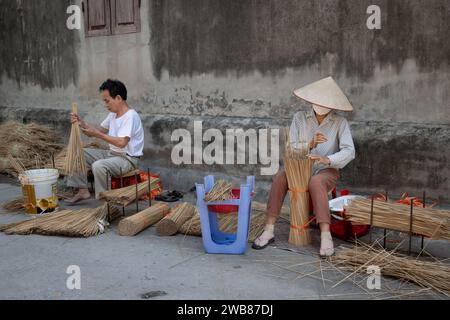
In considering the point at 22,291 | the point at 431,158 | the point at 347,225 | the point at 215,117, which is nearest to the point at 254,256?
the point at 347,225

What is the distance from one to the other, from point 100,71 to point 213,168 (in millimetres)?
2231

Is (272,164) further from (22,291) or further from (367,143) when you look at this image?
(22,291)

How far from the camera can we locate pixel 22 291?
298 cm

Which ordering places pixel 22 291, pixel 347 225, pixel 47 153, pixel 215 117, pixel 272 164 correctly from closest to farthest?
pixel 22 291 < pixel 347 225 < pixel 272 164 < pixel 215 117 < pixel 47 153

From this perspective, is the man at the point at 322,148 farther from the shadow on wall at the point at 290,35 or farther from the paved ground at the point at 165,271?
the shadow on wall at the point at 290,35

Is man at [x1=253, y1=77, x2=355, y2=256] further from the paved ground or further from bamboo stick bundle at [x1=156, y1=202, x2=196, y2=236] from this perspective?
bamboo stick bundle at [x1=156, y1=202, x2=196, y2=236]

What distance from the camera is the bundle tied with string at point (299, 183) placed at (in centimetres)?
356

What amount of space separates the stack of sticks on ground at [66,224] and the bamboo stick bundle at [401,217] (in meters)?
2.04

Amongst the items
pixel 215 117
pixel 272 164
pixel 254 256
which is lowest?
pixel 254 256

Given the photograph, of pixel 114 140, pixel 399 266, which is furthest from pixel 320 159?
pixel 114 140

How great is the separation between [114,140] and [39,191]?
814mm

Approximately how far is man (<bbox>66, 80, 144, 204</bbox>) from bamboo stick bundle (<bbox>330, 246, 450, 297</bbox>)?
7.58 ft

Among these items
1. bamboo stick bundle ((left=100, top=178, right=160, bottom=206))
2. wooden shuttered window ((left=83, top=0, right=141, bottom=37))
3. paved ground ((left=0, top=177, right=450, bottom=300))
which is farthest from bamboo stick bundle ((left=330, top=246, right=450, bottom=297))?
wooden shuttered window ((left=83, top=0, right=141, bottom=37))

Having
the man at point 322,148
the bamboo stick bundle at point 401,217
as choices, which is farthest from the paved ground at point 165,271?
the bamboo stick bundle at point 401,217
